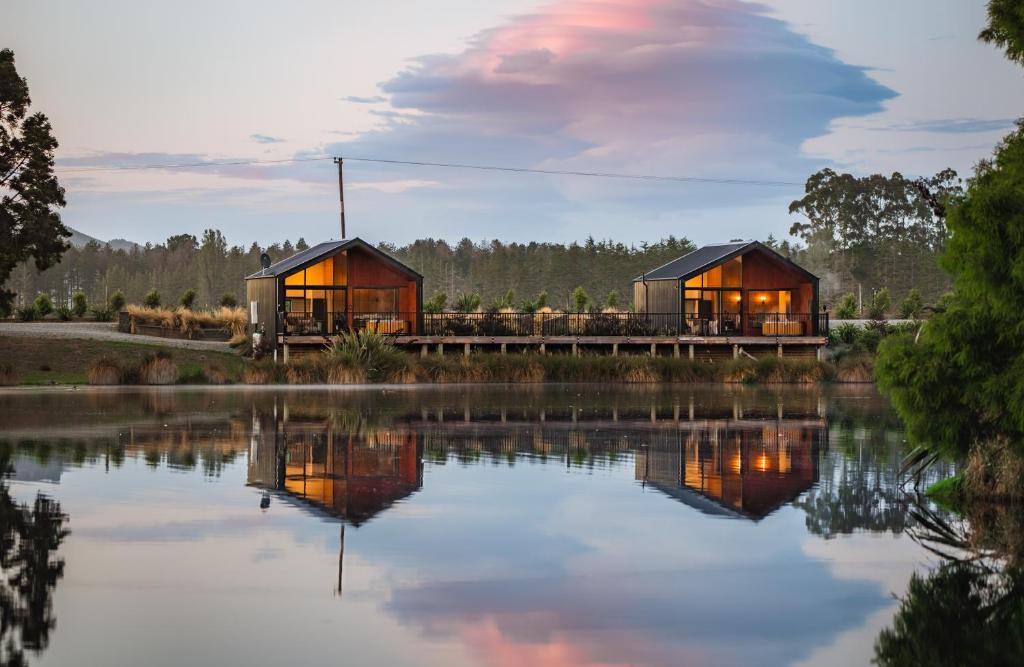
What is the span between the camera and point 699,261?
58812 mm

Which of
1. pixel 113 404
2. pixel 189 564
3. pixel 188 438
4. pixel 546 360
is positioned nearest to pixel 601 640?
pixel 189 564

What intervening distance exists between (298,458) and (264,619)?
10186 millimetres

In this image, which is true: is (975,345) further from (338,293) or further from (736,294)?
(736,294)

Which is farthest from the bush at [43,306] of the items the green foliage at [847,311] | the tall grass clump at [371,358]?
the green foliage at [847,311]

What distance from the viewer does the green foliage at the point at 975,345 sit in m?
14.1

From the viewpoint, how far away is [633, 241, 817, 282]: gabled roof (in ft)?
188

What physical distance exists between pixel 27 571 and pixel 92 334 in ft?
141

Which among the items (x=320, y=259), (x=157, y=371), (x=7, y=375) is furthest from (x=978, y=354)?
(x=320, y=259)

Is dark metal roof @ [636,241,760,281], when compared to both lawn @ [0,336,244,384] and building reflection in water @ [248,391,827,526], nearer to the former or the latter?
lawn @ [0,336,244,384]

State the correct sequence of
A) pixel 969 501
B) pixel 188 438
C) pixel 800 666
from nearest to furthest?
pixel 800 666 < pixel 969 501 < pixel 188 438

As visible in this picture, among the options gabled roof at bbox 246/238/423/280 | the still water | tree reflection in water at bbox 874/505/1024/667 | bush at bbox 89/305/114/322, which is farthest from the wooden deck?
tree reflection in water at bbox 874/505/1024/667

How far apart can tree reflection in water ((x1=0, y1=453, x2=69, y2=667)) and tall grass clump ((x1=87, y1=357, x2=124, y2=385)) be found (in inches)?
1023

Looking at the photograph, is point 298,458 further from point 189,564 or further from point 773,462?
point 189,564

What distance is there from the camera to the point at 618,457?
20250mm
